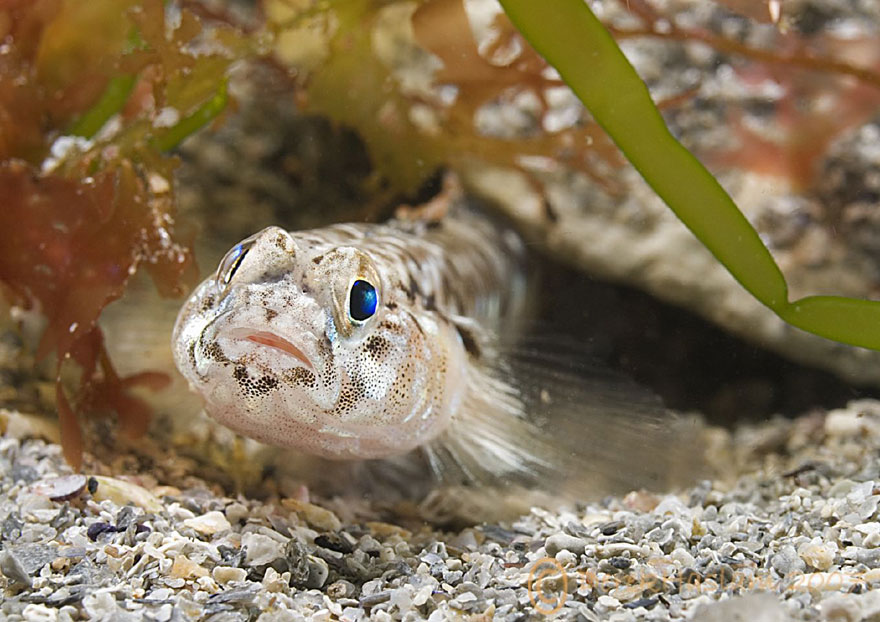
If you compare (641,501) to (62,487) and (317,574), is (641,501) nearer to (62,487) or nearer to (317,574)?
(317,574)

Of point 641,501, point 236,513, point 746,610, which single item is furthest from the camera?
point 641,501

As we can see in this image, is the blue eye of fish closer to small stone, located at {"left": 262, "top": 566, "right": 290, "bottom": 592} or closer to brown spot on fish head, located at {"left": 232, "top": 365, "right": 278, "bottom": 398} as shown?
brown spot on fish head, located at {"left": 232, "top": 365, "right": 278, "bottom": 398}

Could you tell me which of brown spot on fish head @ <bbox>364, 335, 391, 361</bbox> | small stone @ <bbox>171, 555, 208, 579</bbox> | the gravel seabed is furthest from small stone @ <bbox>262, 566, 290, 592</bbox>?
brown spot on fish head @ <bbox>364, 335, 391, 361</bbox>

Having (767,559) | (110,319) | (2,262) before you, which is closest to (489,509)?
(767,559)

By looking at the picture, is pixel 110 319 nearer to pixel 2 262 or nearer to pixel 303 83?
pixel 2 262

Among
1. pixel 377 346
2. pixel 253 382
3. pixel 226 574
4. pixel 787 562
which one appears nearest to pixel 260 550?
pixel 226 574
